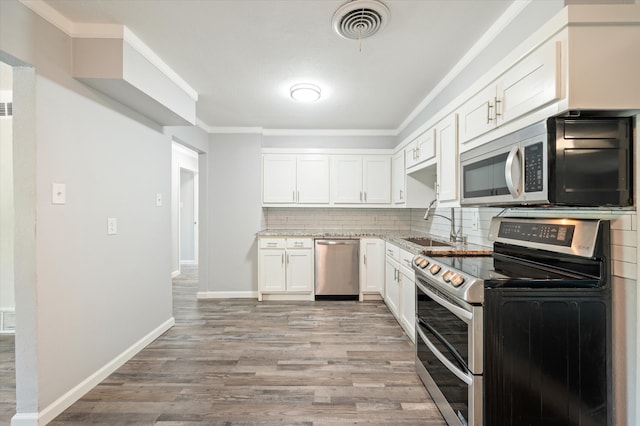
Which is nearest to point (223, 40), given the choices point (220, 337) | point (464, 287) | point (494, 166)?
point (494, 166)

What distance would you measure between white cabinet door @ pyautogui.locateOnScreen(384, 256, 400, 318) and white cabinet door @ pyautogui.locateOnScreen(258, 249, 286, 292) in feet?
4.60

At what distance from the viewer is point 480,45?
6.88ft

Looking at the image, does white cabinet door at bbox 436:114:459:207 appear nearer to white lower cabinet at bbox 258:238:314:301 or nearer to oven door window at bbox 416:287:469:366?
oven door window at bbox 416:287:469:366

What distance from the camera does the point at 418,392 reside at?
2062 mm

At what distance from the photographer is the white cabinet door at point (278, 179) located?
4.38 m

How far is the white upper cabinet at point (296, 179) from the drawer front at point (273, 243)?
58 centimetres

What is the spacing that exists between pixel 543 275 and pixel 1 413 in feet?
10.5

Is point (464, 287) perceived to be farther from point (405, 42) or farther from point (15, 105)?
point (15, 105)

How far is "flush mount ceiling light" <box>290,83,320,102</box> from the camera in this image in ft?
9.24

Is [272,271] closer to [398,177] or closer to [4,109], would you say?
[398,177]

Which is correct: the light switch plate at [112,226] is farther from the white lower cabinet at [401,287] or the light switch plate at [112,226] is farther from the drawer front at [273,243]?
the white lower cabinet at [401,287]

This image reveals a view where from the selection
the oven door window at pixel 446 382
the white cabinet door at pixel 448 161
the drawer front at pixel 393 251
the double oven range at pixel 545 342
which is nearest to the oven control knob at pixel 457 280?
the double oven range at pixel 545 342

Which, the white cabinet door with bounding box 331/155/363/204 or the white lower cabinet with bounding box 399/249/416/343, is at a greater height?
the white cabinet door with bounding box 331/155/363/204

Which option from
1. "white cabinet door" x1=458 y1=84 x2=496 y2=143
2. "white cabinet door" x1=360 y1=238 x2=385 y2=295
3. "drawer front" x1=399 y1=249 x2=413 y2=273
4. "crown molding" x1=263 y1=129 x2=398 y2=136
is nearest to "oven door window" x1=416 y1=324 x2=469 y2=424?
"drawer front" x1=399 y1=249 x2=413 y2=273
